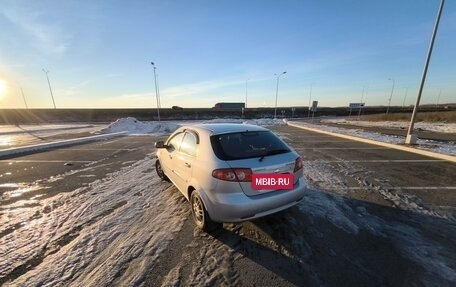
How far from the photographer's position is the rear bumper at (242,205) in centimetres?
306

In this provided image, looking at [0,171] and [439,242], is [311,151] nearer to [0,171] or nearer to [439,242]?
[439,242]

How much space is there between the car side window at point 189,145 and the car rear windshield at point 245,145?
455 mm

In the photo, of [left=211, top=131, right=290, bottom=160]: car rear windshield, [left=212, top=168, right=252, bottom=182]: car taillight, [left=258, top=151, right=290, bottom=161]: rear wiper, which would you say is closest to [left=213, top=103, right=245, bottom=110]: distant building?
[left=211, top=131, right=290, bottom=160]: car rear windshield

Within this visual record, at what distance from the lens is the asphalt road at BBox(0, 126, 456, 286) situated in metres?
2.62

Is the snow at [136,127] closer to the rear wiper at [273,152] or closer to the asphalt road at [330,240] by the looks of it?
the asphalt road at [330,240]

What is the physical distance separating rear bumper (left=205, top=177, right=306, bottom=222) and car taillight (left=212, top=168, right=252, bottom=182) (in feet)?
0.67

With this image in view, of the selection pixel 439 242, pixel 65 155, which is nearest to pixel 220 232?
pixel 439 242

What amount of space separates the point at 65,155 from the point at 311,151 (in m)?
11.0

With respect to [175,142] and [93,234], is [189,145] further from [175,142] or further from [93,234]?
[93,234]

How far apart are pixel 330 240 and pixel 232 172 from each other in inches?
69.7

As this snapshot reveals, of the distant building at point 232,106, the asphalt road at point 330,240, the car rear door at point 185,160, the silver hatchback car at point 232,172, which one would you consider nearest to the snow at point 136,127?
the asphalt road at point 330,240

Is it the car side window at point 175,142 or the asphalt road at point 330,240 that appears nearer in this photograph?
the asphalt road at point 330,240

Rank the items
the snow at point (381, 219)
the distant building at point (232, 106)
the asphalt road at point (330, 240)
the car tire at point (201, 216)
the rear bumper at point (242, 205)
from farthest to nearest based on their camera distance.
A: 1. the distant building at point (232, 106)
2. the car tire at point (201, 216)
3. the rear bumper at point (242, 205)
4. the snow at point (381, 219)
5. the asphalt road at point (330, 240)

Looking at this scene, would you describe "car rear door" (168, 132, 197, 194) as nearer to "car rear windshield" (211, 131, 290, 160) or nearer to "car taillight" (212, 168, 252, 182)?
"car rear windshield" (211, 131, 290, 160)
